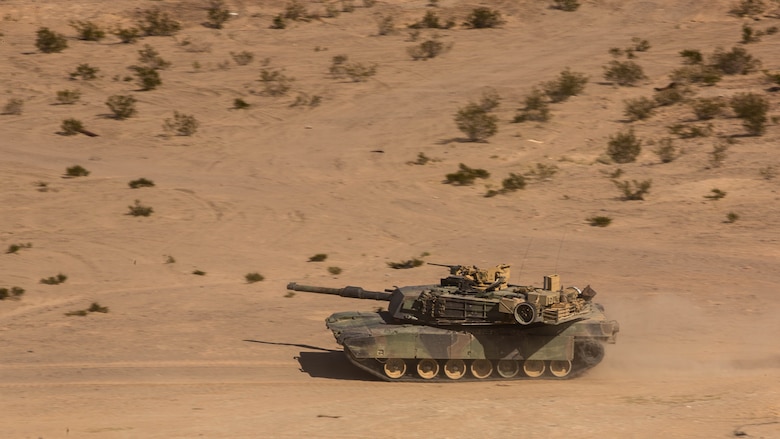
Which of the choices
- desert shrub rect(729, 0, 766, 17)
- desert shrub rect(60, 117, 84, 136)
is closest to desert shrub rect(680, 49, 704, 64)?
desert shrub rect(729, 0, 766, 17)

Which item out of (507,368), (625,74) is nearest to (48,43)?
(625,74)

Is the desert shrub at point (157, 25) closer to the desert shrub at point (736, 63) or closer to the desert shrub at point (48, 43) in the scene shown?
the desert shrub at point (48, 43)

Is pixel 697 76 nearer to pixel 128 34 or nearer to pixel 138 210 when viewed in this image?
pixel 138 210

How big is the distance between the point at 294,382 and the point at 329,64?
28.5m

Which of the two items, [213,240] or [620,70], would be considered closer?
[213,240]

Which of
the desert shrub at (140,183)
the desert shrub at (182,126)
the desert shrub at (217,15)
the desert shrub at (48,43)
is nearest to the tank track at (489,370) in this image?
the desert shrub at (140,183)

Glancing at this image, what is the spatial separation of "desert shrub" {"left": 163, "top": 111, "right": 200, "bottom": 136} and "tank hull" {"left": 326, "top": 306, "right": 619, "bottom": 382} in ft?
68.5

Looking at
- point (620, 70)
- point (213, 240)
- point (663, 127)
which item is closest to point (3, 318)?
point (213, 240)

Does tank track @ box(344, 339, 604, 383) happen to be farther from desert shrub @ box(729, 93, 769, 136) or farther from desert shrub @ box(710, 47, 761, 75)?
desert shrub @ box(710, 47, 761, 75)

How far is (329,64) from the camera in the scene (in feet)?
149

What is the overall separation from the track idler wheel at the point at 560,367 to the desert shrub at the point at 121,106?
82.7 feet

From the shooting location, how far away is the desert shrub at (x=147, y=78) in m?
42.5

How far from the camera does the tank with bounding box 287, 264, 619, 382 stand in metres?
18.3

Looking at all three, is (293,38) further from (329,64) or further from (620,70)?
(620,70)
